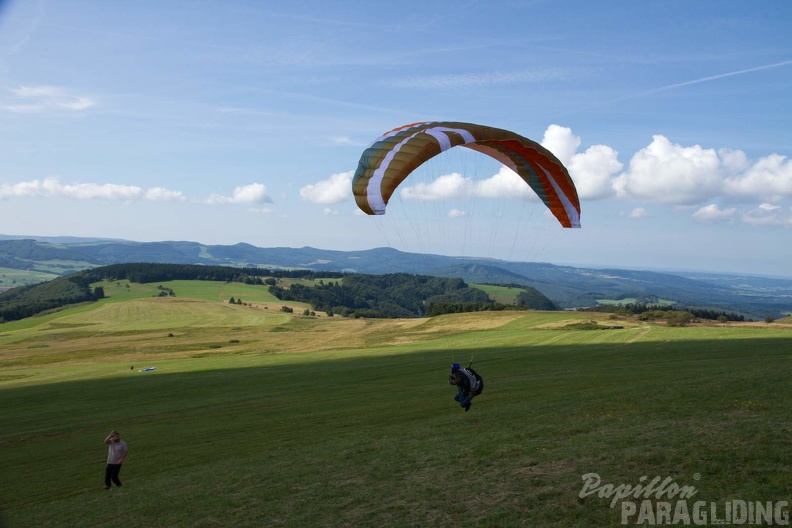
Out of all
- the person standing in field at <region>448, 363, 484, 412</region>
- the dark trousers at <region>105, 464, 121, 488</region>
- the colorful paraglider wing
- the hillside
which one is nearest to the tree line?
the hillside

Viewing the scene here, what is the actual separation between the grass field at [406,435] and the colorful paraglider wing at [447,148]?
7.29 meters

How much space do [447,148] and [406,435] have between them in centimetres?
906

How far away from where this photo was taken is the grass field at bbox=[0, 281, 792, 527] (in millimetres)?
9977

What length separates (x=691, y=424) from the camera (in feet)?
→ 42.1

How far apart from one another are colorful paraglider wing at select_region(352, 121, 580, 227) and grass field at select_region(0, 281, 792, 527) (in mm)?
7293

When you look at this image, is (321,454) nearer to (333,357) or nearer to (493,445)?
(493,445)

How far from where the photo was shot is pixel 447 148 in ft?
58.3

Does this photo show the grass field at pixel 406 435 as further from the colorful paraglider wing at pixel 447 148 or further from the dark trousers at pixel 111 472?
the colorful paraglider wing at pixel 447 148

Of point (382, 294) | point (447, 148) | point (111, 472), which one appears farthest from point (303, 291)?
point (111, 472)

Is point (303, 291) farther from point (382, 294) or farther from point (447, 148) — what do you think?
point (447, 148)

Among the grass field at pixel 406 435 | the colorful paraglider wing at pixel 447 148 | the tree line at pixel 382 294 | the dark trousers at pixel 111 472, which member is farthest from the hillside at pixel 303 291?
the dark trousers at pixel 111 472

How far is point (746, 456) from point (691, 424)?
2947 mm

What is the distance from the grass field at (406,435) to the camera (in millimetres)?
9977

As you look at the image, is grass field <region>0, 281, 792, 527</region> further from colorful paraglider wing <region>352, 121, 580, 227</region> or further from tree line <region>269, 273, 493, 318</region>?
tree line <region>269, 273, 493, 318</region>
